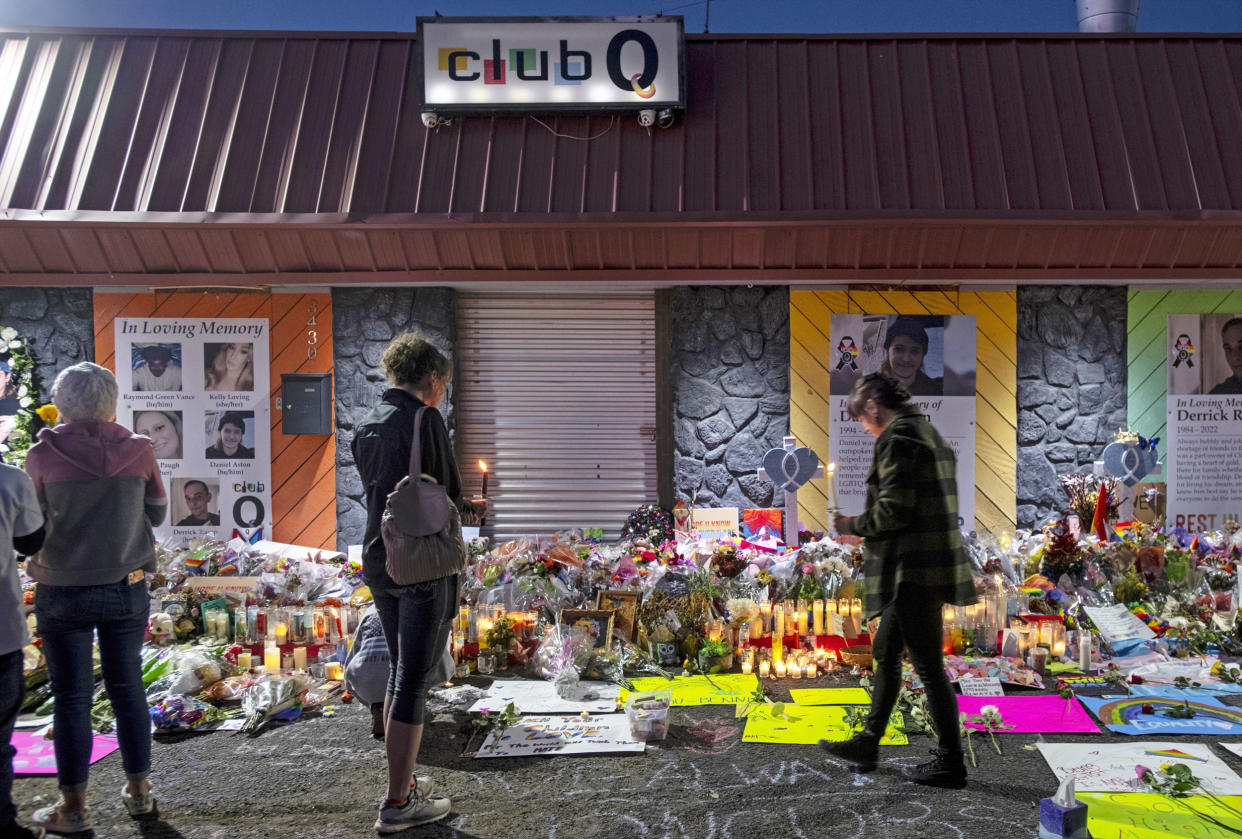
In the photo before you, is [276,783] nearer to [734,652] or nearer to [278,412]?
[734,652]

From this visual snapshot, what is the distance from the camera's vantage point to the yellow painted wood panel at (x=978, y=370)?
302 inches

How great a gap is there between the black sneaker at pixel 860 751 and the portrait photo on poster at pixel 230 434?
18.9ft

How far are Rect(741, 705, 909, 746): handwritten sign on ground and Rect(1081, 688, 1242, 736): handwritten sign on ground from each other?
1084 mm

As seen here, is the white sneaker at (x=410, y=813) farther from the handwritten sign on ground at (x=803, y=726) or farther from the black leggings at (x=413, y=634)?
the handwritten sign on ground at (x=803, y=726)

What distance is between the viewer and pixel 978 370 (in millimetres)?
7660

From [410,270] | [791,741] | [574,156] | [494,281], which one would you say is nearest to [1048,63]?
[574,156]

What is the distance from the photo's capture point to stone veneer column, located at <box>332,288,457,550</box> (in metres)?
7.75

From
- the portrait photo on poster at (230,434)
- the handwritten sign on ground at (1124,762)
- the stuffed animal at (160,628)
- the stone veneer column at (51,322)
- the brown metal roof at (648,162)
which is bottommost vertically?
the handwritten sign on ground at (1124,762)

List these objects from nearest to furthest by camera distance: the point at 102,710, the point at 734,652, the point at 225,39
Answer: the point at 102,710
the point at 734,652
the point at 225,39

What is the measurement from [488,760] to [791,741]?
147cm

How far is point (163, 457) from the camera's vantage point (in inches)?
310

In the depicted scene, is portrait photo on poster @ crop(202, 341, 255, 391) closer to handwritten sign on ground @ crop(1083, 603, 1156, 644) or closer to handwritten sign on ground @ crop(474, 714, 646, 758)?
handwritten sign on ground @ crop(474, 714, 646, 758)

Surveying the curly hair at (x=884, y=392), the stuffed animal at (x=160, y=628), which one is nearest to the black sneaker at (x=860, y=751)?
the curly hair at (x=884, y=392)

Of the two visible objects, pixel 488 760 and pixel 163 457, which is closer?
pixel 488 760
